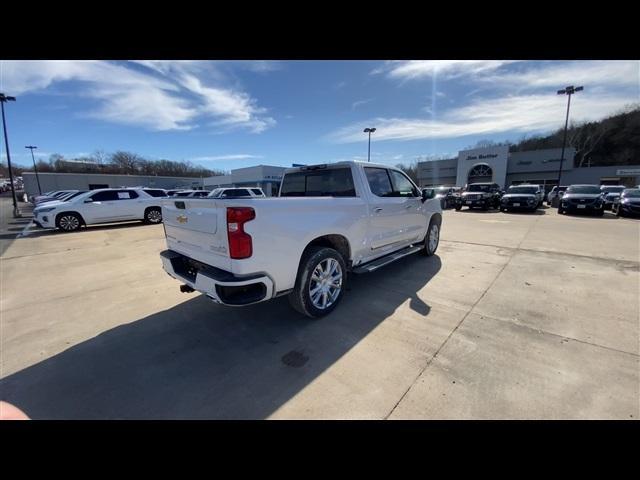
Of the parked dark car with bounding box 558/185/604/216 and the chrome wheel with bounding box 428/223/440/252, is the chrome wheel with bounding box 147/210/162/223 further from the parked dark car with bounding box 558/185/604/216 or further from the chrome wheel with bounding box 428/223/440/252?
the parked dark car with bounding box 558/185/604/216

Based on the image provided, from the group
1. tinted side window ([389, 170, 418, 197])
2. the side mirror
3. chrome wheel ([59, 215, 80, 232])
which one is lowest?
chrome wheel ([59, 215, 80, 232])

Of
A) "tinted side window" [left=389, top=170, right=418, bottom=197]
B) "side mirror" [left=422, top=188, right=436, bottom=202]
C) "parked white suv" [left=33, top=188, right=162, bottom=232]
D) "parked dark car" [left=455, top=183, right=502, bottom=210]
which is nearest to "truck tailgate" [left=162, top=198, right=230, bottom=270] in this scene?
"tinted side window" [left=389, top=170, right=418, bottom=197]

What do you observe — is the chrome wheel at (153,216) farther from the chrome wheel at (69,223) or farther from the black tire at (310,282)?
the black tire at (310,282)

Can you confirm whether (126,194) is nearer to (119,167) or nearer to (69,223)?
(69,223)

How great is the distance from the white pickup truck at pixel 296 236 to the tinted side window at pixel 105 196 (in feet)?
38.4

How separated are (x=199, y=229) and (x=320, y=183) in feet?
6.93

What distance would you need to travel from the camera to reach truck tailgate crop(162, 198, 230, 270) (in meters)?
2.64

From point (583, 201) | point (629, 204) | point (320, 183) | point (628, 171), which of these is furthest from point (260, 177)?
point (628, 171)

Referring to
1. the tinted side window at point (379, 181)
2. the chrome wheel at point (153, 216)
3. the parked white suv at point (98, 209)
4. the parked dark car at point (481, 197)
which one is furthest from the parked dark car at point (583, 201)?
the chrome wheel at point (153, 216)

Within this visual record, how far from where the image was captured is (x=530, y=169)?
40.7 meters

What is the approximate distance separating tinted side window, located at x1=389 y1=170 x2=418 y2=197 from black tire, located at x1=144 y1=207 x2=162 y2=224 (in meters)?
12.6
